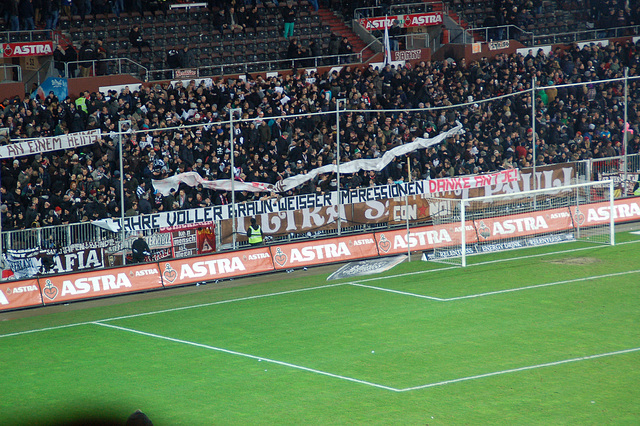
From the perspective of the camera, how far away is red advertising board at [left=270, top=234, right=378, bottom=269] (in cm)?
2423

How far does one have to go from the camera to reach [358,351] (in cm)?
1711

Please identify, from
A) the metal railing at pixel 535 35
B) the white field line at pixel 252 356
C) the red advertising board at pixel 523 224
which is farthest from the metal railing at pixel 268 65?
the white field line at pixel 252 356

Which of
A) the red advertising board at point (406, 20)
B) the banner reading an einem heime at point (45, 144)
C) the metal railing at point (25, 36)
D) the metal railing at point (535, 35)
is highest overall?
the red advertising board at point (406, 20)

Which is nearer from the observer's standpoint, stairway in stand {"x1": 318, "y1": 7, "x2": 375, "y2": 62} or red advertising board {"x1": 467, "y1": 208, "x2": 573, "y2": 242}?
red advertising board {"x1": 467, "y1": 208, "x2": 573, "y2": 242}

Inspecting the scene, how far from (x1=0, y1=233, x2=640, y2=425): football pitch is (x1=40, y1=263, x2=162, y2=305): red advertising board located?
15.2 inches

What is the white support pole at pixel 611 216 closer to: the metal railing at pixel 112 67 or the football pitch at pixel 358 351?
the football pitch at pixel 358 351

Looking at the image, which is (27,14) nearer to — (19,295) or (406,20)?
(19,295)

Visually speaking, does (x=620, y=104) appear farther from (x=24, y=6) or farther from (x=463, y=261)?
(x=24, y=6)

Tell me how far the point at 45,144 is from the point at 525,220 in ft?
43.7

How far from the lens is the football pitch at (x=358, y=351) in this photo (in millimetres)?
13883

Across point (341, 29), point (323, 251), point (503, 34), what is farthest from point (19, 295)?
point (503, 34)

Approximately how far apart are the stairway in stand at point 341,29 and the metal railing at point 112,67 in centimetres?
907

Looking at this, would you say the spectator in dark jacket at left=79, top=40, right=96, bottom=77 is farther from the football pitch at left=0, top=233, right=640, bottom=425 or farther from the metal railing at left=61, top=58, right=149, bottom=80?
the football pitch at left=0, top=233, right=640, bottom=425

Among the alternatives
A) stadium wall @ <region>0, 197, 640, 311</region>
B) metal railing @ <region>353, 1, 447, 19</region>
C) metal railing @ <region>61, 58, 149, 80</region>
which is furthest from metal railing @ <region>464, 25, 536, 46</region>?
metal railing @ <region>61, 58, 149, 80</region>
